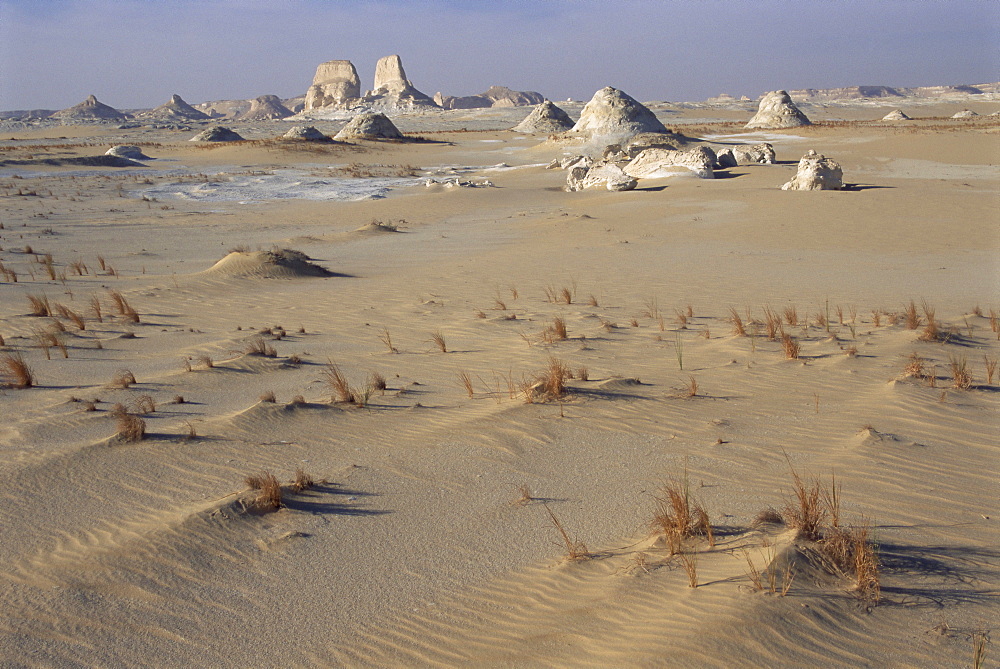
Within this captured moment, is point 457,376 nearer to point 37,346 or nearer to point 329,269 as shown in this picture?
point 37,346

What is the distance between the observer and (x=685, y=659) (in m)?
2.57

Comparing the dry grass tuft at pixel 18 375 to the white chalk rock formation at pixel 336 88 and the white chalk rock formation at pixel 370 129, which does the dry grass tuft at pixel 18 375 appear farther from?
the white chalk rock formation at pixel 336 88

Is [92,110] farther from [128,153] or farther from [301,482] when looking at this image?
[301,482]

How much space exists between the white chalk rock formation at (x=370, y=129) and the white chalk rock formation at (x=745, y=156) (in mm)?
23413

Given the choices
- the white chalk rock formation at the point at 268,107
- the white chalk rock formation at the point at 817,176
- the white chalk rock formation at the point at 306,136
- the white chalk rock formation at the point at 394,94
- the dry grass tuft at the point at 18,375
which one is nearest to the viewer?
the dry grass tuft at the point at 18,375

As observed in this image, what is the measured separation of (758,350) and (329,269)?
8.14 meters

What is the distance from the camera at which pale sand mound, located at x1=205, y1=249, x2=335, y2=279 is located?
11.6 m

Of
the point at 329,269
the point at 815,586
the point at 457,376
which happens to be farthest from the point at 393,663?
the point at 329,269

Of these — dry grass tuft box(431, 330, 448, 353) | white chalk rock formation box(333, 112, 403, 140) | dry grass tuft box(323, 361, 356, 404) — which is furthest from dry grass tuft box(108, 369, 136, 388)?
white chalk rock formation box(333, 112, 403, 140)

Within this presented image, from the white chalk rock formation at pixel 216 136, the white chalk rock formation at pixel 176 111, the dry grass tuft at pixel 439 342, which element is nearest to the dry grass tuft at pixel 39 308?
the dry grass tuft at pixel 439 342

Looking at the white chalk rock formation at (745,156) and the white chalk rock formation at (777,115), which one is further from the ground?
the white chalk rock formation at (777,115)

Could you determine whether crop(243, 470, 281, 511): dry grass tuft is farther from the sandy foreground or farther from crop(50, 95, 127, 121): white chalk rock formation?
crop(50, 95, 127, 121): white chalk rock formation

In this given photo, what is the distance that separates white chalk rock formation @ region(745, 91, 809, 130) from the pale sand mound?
4128 cm

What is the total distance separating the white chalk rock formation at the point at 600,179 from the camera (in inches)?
898
